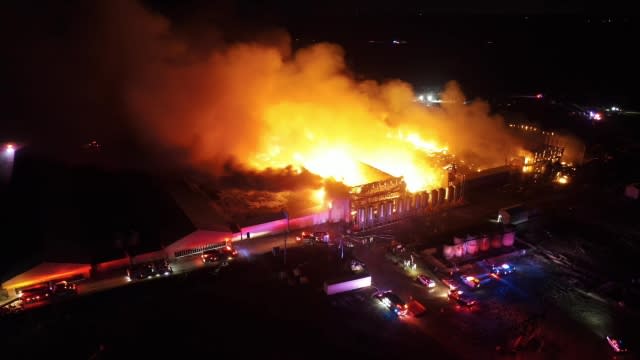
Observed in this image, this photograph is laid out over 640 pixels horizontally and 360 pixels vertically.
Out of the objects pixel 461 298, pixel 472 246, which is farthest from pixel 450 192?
pixel 461 298

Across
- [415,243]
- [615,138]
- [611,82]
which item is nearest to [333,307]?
[415,243]

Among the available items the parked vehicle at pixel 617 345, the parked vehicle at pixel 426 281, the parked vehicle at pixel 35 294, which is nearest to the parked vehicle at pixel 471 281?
the parked vehicle at pixel 426 281

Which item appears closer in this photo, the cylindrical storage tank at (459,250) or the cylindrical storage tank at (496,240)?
the cylindrical storage tank at (459,250)

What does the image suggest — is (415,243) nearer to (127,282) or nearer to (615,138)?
(127,282)

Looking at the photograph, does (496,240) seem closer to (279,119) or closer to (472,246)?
(472,246)

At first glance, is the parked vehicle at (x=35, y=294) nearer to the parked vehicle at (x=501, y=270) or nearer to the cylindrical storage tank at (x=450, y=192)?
the parked vehicle at (x=501, y=270)

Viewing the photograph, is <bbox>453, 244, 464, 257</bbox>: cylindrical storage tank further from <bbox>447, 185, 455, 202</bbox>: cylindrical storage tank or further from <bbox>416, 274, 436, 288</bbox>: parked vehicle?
<bbox>447, 185, 455, 202</bbox>: cylindrical storage tank

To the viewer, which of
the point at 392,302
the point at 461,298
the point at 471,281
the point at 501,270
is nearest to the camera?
the point at 392,302
